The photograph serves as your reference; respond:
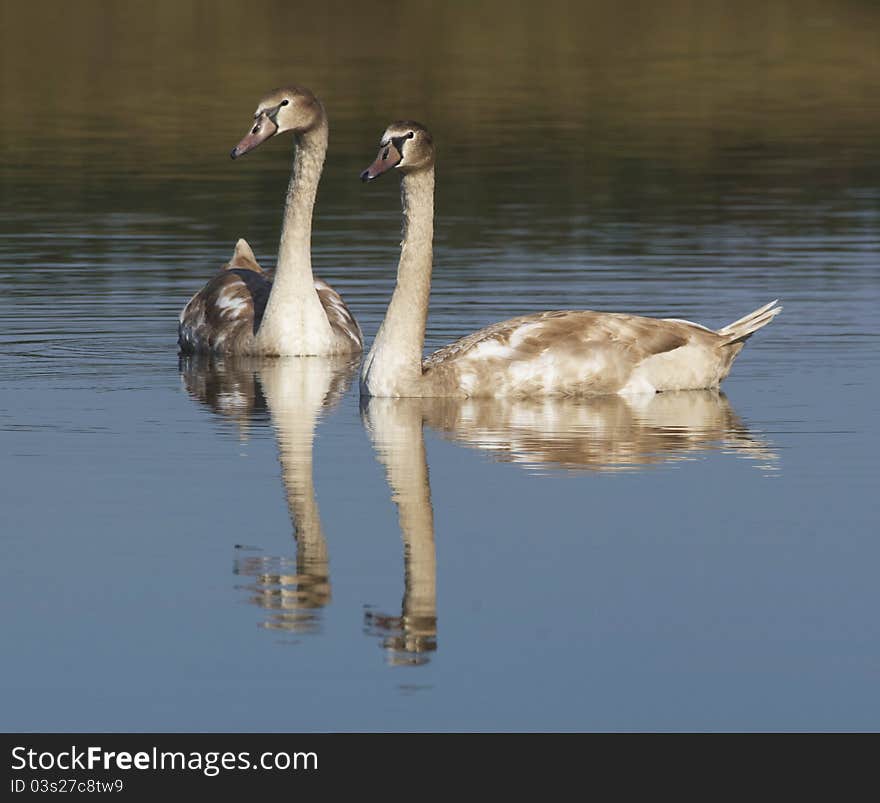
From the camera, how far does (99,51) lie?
73.5 m

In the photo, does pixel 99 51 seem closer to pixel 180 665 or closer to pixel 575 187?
pixel 575 187

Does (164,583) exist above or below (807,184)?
below

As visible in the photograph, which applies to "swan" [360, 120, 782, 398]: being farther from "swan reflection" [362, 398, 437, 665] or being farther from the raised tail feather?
"swan reflection" [362, 398, 437, 665]

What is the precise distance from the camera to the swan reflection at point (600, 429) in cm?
1481

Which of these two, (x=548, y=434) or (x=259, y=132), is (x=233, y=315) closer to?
(x=259, y=132)

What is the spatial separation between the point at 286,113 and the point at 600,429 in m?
6.65

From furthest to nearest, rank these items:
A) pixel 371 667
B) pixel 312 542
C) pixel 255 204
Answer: pixel 255 204, pixel 312 542, pixel 371 667

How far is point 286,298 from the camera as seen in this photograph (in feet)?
68.7

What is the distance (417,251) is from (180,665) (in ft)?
27.7

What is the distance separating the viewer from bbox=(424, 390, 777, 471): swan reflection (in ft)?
48.6

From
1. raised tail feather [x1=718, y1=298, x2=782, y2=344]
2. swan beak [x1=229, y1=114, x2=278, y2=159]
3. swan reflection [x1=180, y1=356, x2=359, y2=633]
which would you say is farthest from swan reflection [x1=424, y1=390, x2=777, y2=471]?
swan beak [x1=229, y1=114, x2=278, y2=159]

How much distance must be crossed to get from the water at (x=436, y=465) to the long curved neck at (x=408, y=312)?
307 millimetres

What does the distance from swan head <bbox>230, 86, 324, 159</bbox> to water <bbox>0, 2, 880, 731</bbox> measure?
2.14m

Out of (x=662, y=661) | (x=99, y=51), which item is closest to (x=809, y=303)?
(x=662, y=661)
